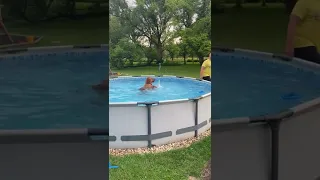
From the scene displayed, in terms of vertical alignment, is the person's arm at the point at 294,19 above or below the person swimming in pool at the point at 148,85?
above

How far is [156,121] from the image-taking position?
399 centimetres

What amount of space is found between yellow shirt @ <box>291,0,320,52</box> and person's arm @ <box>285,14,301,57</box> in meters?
0.02

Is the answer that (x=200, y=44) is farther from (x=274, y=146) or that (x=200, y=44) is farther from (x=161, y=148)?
(x=274, y=146)

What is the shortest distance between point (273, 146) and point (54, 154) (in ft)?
3.70

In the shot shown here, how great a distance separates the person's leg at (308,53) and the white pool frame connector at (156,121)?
1.59 metres

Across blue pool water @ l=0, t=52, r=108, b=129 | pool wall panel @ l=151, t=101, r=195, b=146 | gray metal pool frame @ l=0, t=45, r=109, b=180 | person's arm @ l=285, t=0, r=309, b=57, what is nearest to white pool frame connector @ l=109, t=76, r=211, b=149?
pool wall panel @ l=151, t=101, r=195, b=146

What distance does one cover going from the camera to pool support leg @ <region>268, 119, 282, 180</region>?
2.08m

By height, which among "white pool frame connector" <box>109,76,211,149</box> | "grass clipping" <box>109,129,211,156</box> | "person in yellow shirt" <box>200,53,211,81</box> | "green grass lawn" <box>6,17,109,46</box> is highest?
"green grass lawn" <box>6,17,109,46</box>

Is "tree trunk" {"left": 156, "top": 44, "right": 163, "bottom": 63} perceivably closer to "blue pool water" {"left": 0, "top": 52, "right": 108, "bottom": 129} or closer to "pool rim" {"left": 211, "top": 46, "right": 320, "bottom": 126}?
"blue pool water" {"left": 0, "top": 52, "right": 108, "bottom": 129}

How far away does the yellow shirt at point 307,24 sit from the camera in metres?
2.54

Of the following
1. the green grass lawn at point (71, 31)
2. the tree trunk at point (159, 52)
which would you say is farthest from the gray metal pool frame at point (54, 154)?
the tree trunk at point (159, 52)

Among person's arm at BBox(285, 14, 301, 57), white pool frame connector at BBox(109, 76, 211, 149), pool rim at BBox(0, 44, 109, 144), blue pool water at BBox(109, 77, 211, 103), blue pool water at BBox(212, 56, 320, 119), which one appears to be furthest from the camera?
blue pool water at BBox(109, 77, 211, 103)

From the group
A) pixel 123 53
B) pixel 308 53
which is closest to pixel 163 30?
pixel 123 53

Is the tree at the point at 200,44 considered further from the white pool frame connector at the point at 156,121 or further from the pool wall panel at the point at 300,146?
the pool wall panel at the point at 300,146
